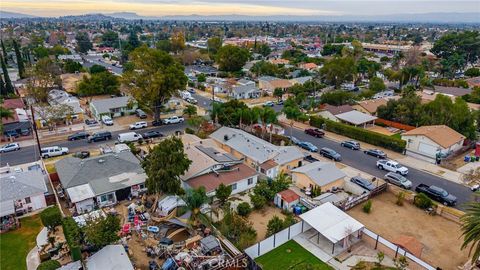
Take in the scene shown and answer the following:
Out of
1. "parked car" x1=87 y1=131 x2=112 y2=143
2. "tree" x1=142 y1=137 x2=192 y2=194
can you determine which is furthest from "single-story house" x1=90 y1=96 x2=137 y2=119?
"tree" x1=142 y1=137 x2=192 y2=194

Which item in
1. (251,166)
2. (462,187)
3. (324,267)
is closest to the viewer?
(324,267)

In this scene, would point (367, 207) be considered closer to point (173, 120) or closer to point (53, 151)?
point (173, 120)

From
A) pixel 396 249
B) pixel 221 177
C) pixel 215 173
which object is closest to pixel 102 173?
pixel 215 173

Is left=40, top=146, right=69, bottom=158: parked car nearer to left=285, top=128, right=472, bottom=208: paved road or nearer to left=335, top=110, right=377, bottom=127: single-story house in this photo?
left=285, top=128, right=472, bottom=208: paved road

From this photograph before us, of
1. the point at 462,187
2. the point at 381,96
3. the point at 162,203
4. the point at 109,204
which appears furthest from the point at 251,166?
the point at 381,96

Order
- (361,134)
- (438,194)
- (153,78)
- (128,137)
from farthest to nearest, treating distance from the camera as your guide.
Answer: (153,78) < (361,134) < (128,137) < (438,194)

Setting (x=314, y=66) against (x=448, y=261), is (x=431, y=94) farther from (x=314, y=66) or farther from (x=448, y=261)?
(x=448, y=261)

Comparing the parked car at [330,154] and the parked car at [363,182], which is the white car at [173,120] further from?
the parked car at [363,182]
